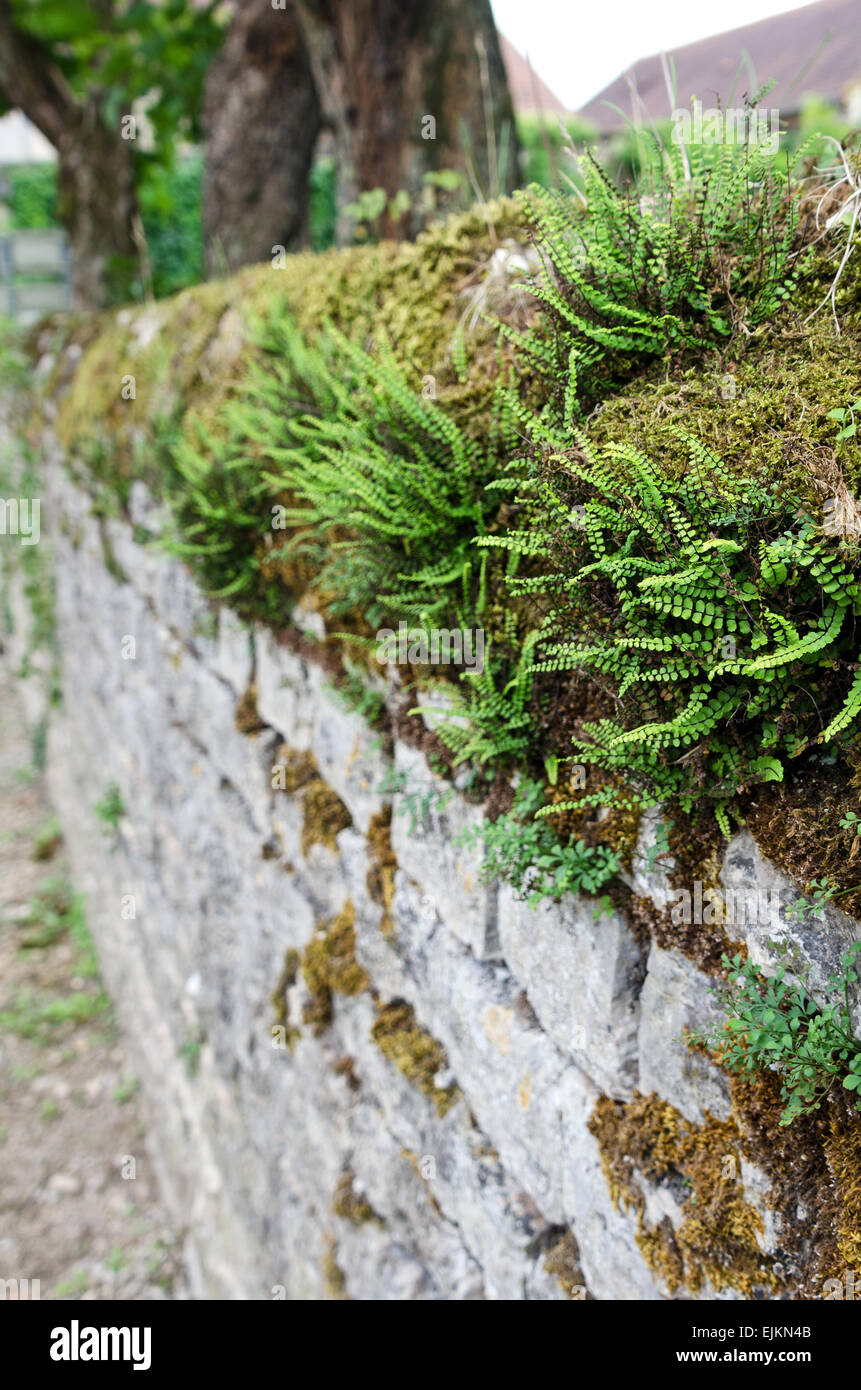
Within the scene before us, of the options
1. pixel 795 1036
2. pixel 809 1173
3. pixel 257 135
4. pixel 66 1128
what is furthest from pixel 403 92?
pixel 66 1128

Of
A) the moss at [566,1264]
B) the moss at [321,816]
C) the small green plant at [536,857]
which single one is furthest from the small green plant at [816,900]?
the moss at [321,816]

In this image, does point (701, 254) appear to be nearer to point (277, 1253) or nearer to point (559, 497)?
point (559, 497)

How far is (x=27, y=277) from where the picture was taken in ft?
49.1

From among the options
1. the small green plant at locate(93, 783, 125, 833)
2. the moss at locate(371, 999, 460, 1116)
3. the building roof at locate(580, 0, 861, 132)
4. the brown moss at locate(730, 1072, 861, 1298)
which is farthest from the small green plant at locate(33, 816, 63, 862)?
the brown moss at locate(730, 1072, 861, 1298)

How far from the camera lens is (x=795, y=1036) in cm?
123

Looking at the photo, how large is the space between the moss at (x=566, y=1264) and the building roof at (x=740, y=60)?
7.75ft

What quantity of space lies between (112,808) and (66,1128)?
211 cm

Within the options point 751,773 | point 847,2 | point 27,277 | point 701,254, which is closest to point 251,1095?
point 751,773

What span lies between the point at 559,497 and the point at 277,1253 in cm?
328

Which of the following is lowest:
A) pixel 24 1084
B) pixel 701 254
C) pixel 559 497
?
pixel 24 1084

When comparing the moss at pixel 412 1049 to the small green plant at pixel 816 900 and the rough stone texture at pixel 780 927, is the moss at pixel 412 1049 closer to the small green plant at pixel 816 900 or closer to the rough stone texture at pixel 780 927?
the rough stone texture at pixel 780 927

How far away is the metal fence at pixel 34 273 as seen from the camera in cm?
1469

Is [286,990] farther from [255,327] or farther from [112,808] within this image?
[112,808]

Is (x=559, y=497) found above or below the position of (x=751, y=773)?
above
